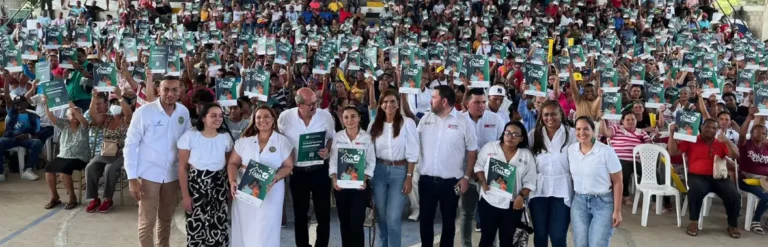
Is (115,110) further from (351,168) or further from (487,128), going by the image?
(487,128)

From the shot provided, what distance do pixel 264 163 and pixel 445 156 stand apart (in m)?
1.30

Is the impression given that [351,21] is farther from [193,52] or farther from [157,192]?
[157,192]

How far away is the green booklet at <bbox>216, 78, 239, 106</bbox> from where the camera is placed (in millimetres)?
6637

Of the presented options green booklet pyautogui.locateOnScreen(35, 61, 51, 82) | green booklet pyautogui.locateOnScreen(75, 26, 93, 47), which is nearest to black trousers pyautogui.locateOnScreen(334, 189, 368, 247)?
green booklet pyautogui.locateOnScreen(35, 61, 51, 82)

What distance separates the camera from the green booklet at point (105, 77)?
707cm

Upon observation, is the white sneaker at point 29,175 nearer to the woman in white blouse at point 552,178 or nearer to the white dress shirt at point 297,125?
the white dress shirt at point 297,125

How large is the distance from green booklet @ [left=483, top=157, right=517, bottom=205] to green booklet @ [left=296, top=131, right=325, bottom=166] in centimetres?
127

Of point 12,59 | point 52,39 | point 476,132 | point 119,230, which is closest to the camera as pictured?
point 476,132

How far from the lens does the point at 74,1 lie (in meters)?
22.8

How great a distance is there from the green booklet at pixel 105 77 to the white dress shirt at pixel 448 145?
152 inches

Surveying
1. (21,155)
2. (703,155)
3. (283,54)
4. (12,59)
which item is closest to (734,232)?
(703,155)

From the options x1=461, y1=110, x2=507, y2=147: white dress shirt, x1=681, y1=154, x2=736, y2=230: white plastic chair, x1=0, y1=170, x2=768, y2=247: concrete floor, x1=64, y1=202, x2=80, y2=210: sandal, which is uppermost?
x1=461, y1=110, x2=507, y2=147: white dress shirt

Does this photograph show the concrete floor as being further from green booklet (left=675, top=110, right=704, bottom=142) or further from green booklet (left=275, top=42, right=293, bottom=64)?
green booklet (left=275, top=42, right=293, bottom=64)

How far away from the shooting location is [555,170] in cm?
468
